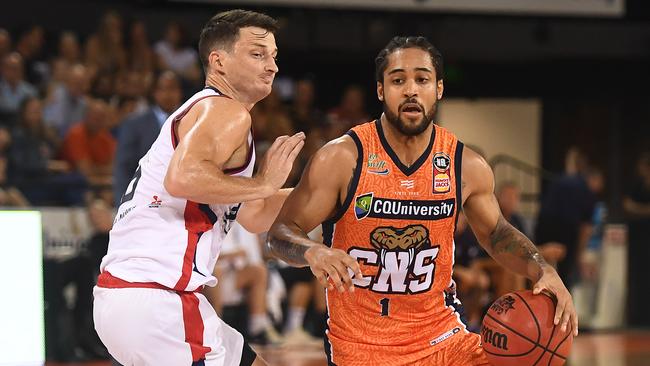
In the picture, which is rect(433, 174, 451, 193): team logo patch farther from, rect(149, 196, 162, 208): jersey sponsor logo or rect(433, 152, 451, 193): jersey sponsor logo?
rect(149, 196, 162, 208): jersey sponsor logo

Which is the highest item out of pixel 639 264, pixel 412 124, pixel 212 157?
pixel 412 124

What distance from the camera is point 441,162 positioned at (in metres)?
4.27

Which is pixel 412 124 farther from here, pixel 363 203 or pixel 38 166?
pixel 38 166

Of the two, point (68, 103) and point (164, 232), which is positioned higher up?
point (68, 103)

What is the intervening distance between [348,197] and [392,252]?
0.28 metres

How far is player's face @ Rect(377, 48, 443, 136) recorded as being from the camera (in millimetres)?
4145

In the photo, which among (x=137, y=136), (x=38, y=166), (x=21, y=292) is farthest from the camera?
(x=38, y=166)

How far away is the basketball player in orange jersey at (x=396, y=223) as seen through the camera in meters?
4.14

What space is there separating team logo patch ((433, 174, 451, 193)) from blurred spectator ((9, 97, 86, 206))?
5208mm

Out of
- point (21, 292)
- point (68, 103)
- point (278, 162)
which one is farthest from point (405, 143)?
point (68, 103)

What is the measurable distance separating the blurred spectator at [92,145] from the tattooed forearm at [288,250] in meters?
5.83

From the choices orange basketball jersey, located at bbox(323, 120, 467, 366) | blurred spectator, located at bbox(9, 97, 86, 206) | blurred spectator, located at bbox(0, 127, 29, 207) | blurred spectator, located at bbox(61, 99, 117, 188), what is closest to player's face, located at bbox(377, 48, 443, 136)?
orange basketball jersey, located at bbox(323, 120, 467, 366)

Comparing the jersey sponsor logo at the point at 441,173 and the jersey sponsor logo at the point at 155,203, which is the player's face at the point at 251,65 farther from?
the jersey sponsor logo at the point at 441,173

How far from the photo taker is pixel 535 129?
59.6 ft
